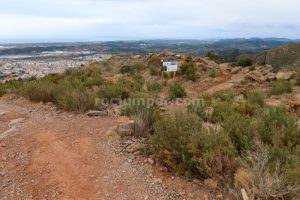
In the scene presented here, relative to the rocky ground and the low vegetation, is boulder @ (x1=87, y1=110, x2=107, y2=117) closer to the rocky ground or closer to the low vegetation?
the rocky ground

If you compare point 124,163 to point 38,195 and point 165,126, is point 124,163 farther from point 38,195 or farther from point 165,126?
point 38,195

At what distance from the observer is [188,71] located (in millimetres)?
18422

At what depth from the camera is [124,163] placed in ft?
18.9

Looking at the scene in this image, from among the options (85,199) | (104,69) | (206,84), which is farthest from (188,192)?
(104,69)

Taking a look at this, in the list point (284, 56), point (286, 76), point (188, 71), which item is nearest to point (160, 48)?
point (284, 56)

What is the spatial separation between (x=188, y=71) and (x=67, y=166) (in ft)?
43.7

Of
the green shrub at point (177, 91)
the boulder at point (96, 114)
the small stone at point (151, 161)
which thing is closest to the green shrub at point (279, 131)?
the small stone at point (151, 161)

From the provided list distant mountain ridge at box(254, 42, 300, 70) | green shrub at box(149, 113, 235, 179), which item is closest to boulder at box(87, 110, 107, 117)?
green shrub at box(149, 113, 235, 179)

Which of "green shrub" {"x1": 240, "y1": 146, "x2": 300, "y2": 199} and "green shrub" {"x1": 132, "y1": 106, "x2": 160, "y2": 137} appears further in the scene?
"green shrub" {"x1": 132, "y1": 106, "x2": 160, "y2": 137}

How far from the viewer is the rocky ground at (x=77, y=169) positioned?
4875mm

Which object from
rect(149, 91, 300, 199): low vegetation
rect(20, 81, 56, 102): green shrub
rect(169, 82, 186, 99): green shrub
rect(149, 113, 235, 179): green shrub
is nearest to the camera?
rect(149, 91, 300, 199): low vegetation

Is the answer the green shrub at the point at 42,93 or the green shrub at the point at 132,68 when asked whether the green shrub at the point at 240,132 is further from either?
the green shrub at the point at 132,68

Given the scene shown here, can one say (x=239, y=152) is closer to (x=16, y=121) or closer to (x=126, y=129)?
(x=126, y=129)

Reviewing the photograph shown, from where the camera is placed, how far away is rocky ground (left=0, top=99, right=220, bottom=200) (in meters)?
4.88
